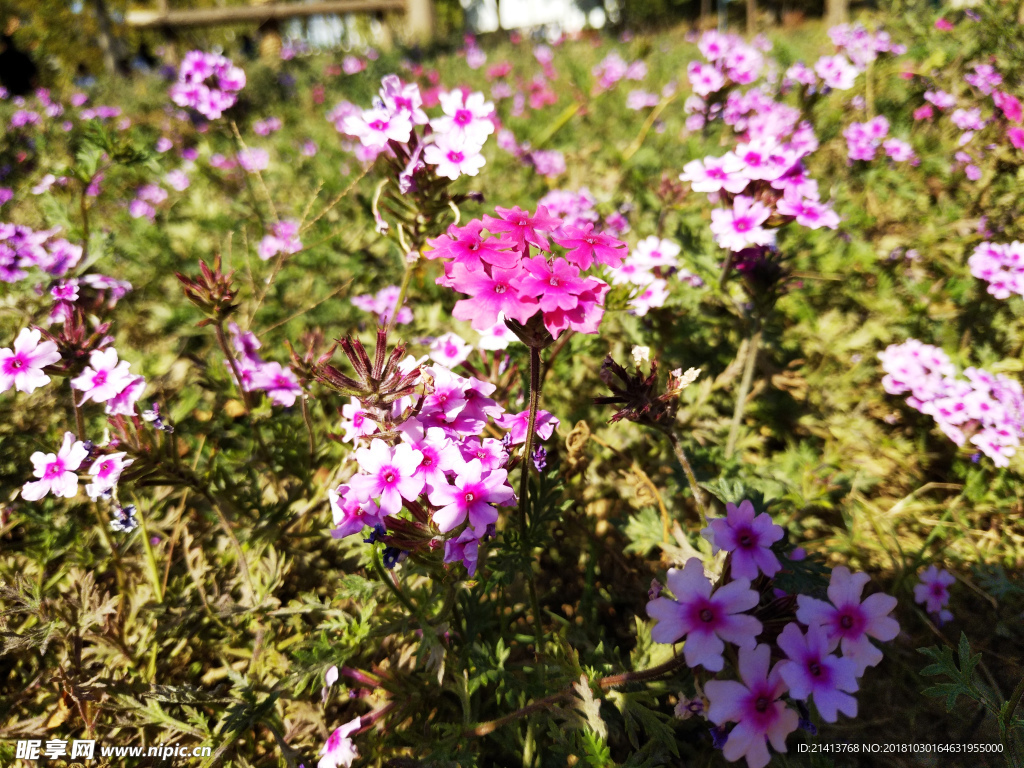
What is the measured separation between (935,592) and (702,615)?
1710mm

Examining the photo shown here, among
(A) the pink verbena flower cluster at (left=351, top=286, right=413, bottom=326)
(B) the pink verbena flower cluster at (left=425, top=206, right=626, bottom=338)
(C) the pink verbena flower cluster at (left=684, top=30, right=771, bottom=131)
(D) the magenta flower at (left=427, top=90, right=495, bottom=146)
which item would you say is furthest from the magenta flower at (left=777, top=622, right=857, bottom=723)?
(C) the pink verbena flower cluster at (left=684, top=30, right=771, bottom=131)

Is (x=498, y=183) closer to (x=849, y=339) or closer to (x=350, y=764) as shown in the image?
(x=849, y=339)

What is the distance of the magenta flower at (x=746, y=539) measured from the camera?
1364 mm

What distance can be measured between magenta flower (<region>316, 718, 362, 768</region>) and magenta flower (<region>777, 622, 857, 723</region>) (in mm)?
A: 1344

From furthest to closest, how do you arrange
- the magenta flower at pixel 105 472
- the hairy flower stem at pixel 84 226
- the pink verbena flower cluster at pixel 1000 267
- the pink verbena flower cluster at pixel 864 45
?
the pink verbena flower cluster at pixel 864 45 → the pink verbena flower cluster at pixel 1000 267 → the hairy flower stem at pixel 84 226 → the magenta flower at pixel 105 472

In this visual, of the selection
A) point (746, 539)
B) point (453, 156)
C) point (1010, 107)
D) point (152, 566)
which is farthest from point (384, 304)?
point (1010, 107)

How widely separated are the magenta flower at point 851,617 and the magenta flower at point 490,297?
96 cm

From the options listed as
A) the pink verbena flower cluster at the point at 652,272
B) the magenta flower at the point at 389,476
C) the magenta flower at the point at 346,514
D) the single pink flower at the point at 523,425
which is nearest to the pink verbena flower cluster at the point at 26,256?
the magenta flower at the point at 346,514

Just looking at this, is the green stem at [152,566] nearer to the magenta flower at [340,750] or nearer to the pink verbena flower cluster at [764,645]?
the magenta flower at [340,750]

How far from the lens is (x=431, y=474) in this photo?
4.71ft

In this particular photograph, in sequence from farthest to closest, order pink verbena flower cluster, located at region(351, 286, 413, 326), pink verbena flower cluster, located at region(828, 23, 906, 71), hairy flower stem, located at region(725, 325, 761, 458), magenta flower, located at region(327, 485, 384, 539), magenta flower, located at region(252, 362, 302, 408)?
1. pink verbena flower cluster, located at region(828, 23, 906, 71)
2. pink verbena flower cluster, located at region(351, 286, 413, 326)
3. hairy flower stem, located at region(725, 325, 761, 458)
4. magenta flower, located at region(252, 362, 302, 408)
5. magenta flower, located at region(327, 485, 384, 539)

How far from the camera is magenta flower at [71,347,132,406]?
1.83 meters

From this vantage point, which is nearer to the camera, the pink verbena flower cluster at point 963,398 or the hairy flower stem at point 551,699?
the hairy flower stem at point 551,699

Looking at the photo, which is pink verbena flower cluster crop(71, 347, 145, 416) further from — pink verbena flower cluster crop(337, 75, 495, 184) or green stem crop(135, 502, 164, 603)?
pink verbena flower cluster crop(337, 75, 495, 184)
